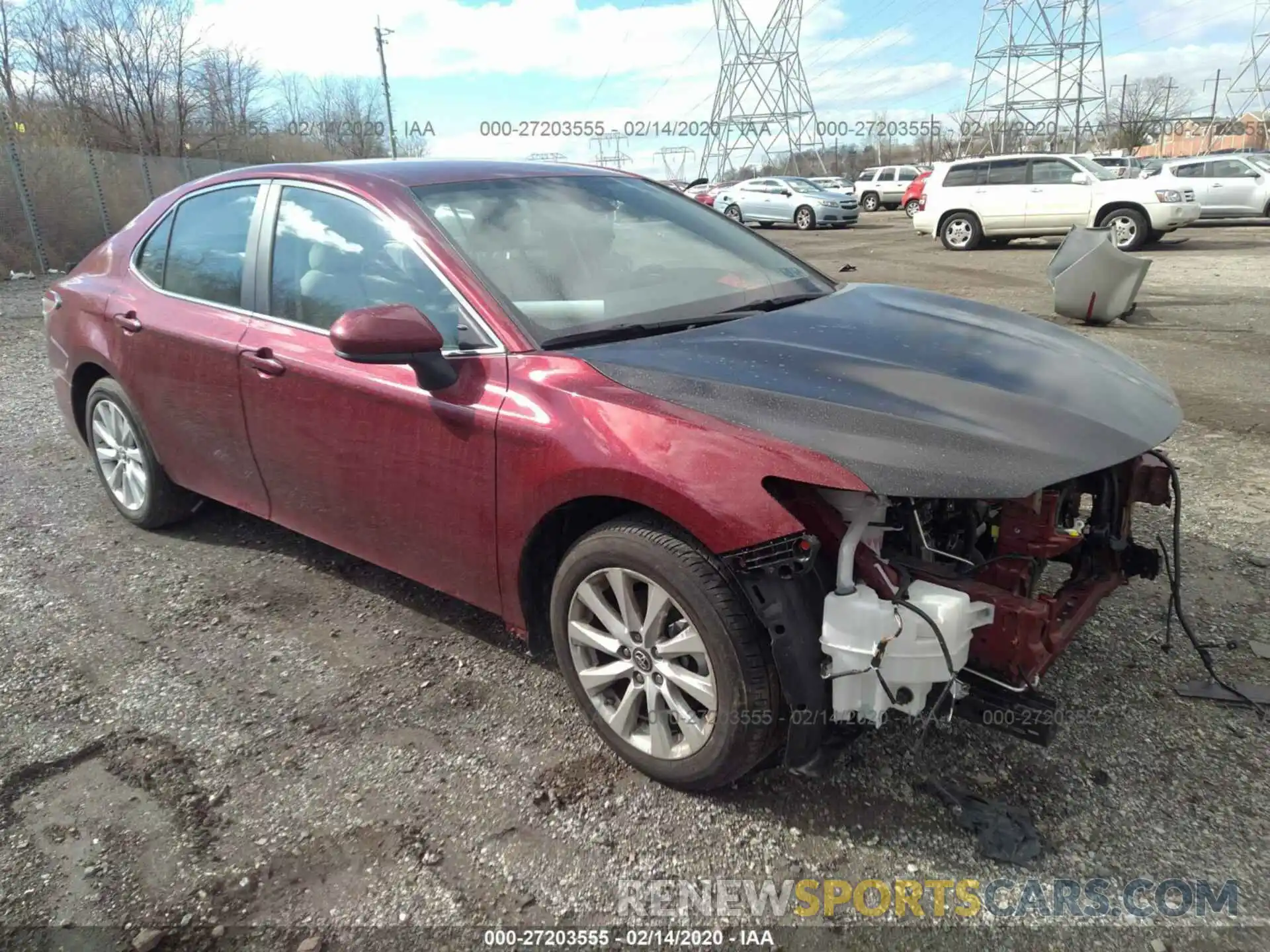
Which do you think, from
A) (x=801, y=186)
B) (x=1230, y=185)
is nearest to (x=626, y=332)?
(x=1230, y=185)

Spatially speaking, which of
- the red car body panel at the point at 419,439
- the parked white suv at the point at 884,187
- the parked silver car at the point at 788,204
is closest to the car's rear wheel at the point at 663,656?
the red car body panel at the point at 419,439

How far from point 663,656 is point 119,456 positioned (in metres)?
3.27

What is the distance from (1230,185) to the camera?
2047cm

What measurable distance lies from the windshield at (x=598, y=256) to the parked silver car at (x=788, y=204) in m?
25.4

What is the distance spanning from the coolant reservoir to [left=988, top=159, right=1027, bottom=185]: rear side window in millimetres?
17884

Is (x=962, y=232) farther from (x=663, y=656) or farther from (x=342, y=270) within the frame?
(x=663, y=656)

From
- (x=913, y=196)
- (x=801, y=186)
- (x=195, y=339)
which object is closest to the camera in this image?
(x=195, y=339)

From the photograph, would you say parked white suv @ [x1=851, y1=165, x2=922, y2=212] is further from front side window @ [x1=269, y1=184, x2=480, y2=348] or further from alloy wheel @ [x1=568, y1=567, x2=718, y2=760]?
alloy wheel @ [x1=568, y1=567, x2=718, y2=760]

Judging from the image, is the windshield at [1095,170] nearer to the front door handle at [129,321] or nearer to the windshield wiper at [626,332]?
the windshield wiper at [626,332]

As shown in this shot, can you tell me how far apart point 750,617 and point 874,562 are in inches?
13.2

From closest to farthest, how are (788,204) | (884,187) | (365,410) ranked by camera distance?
(365,410) < (788,204) < (884,187)

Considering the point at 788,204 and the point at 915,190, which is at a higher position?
the point at 915,190

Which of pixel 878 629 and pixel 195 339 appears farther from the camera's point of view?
pixel 195 339

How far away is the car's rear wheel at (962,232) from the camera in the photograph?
59.6ft
